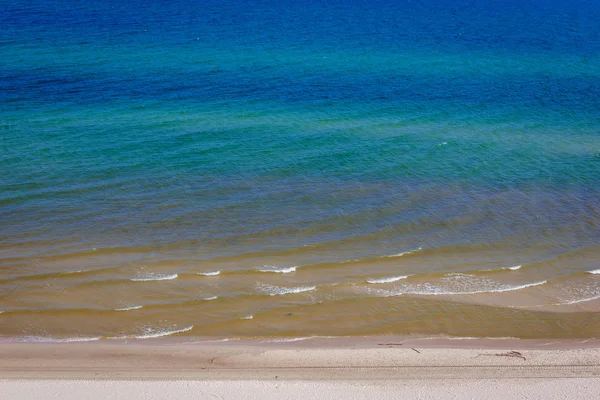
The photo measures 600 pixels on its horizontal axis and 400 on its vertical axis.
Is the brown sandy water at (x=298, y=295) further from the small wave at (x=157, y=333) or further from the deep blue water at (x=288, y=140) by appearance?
the deep blue water at (x=288, y=140)

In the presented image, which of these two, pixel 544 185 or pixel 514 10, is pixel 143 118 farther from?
pixel 514 10

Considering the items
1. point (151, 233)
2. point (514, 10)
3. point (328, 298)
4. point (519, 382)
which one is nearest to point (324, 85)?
point (151, 233)

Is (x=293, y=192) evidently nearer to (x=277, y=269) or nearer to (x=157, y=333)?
(x=277, y=269)

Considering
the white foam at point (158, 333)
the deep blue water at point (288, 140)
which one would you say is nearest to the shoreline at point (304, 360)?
the white foam at point (158, 333)

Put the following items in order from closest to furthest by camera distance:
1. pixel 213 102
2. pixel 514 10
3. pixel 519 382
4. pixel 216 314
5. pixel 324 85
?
pixel 519 382, pixel 216 314, pixel 213 102, pixel 324 85, pixel 514 10

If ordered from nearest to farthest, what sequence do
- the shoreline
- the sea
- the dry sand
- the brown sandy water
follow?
the dry sand
the shoreline
the brown sandy water
the sea

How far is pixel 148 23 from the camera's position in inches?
2008

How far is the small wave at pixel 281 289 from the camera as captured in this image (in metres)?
14.7

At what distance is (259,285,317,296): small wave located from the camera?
1466 centimetres

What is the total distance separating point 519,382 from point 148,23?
153 ft

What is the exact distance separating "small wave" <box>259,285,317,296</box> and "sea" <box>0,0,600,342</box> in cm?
4

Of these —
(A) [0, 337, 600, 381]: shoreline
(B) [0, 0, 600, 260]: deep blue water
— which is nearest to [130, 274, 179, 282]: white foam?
(B) [0, 0, 600, 260]: deep blue water

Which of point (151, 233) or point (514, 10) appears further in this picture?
point (514, 10)

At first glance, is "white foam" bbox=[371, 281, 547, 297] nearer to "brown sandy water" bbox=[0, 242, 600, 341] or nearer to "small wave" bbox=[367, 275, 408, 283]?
"brown sandy water" bbox=[0, 242, 600, 341]
